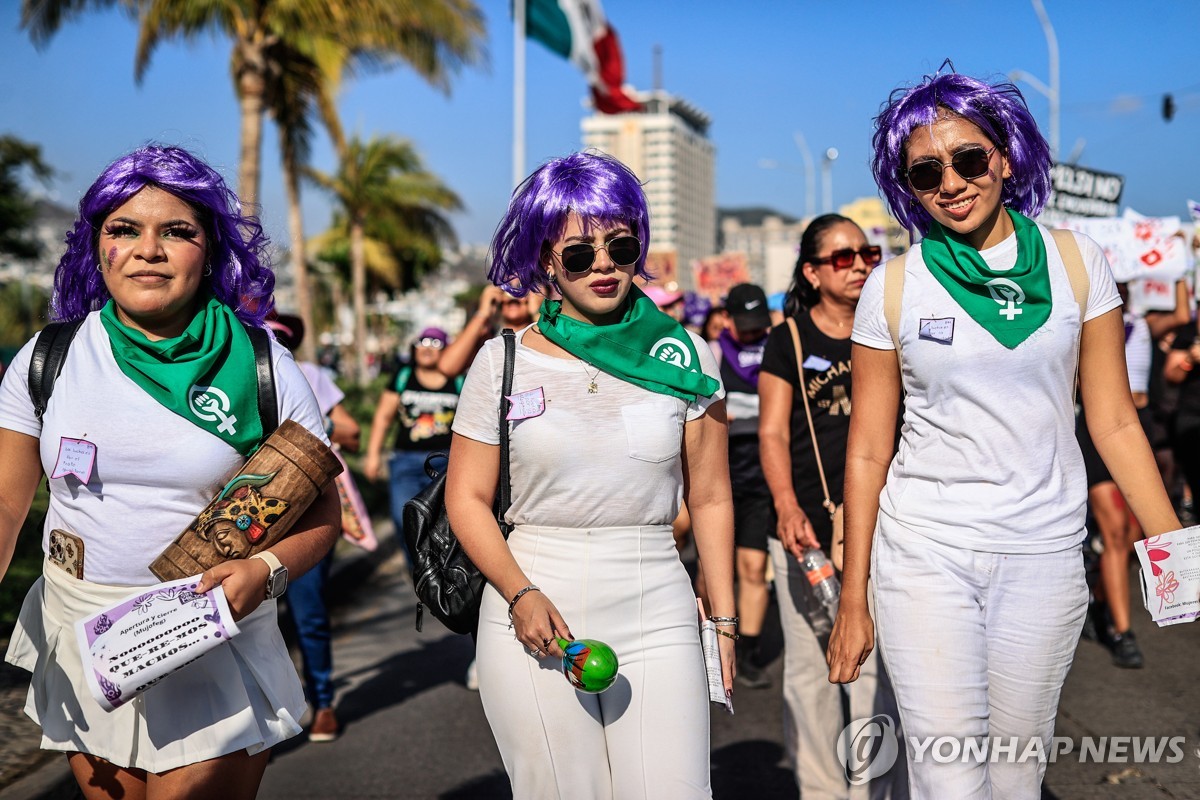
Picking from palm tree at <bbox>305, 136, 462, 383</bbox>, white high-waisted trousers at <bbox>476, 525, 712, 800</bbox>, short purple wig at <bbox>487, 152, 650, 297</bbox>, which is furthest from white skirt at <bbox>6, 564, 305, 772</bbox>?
palm tree at <bbox>305, 136, 462, 383</bbox>

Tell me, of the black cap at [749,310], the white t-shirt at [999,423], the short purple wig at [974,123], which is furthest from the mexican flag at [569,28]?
the white t-shirt at [999,423]

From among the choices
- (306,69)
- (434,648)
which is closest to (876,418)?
(434,648)

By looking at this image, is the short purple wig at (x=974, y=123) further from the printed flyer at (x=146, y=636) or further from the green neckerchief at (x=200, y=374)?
the printed flyer at (x=146, y=636)

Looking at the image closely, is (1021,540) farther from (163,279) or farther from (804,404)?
(163,279)

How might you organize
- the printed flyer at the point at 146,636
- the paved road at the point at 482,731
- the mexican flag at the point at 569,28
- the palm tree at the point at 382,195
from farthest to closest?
1. the palm tree at the point at 382,195
2. the mexican flag at the point at 569,28
3. the paved road at the point at 482,731
4. the printed flyer at the point at 146,636

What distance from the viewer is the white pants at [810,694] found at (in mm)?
4082

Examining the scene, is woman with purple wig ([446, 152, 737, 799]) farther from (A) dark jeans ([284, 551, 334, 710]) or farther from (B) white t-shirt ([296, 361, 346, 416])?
(A) dark jeans ([284, 551, 334, 710])

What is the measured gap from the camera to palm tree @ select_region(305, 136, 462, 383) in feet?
127

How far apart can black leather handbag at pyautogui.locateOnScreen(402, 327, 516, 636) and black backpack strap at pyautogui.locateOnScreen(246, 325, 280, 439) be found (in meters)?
0.41

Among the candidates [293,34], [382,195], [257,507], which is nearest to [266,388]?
[257,507]

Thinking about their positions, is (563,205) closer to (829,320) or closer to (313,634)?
(829,320)

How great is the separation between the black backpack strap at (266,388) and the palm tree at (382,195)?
1268 inches

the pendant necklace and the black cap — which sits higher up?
the black cap

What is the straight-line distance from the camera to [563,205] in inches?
116
